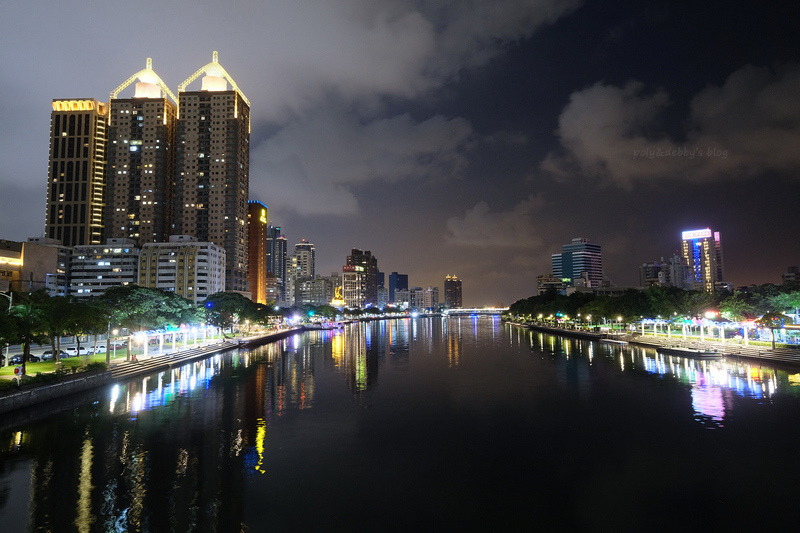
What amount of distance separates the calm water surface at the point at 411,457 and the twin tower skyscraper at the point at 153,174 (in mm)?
134521

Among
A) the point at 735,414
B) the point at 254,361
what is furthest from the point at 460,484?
the point at 254,361

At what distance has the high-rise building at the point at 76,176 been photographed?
16750 cm

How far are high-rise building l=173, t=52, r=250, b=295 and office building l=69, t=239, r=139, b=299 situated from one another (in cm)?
2178

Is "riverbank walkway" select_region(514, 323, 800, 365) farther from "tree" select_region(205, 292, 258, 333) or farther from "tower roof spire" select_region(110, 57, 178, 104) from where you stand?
"tower roof spire" select_region(110, 57, 178, 104)

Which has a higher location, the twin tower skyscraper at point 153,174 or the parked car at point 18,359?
the twin tower skyscraper at point 153,174

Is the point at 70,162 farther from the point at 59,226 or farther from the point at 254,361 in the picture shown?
the point at 254,361

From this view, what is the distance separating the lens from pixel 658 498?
17.6m

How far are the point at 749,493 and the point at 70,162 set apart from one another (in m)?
216

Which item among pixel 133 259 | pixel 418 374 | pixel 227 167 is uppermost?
pixel 227 167

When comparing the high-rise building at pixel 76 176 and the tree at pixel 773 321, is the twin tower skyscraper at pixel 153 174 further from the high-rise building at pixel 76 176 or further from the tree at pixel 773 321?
the tree at pixel 773 321

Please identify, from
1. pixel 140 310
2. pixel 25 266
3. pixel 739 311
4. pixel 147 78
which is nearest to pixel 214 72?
pixel 147 78

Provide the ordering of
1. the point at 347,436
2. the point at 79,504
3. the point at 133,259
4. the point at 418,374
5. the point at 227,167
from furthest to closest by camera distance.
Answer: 1. the point at 227,167
2. the point at 133,259
3. the point at 418,374
4. the point at 347,436
5. the point at 79,504

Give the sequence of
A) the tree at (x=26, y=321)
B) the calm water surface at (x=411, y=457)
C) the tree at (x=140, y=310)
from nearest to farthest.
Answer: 1. the calm water surface at (x=411, y=457)
2. the tree at (x=26, y=321)
3. the tree at (x=140, y=310)

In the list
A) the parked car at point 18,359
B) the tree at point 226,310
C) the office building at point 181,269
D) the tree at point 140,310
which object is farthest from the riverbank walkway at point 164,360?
the office building at point 181,269
